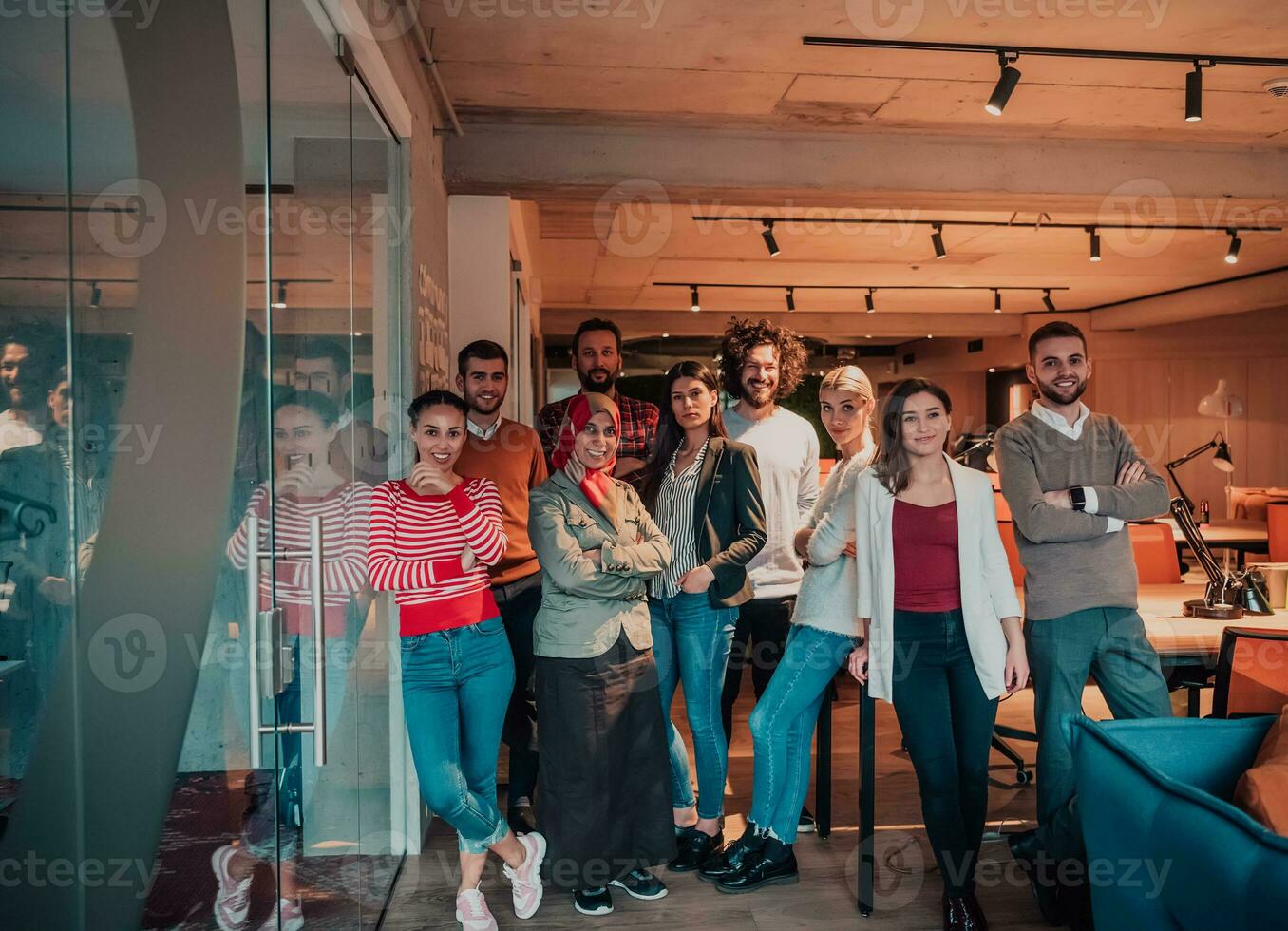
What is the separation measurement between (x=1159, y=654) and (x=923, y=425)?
3.88 ft

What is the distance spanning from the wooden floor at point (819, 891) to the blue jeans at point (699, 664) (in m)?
0.34

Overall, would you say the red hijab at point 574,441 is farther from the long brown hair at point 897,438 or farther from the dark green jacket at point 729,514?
the long brown hair at point 897,438

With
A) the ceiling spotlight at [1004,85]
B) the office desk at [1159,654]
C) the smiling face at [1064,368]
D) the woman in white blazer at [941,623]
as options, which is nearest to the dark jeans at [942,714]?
the woman in white blazer at [941,623]

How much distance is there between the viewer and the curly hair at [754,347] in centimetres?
341

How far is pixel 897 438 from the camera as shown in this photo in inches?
104

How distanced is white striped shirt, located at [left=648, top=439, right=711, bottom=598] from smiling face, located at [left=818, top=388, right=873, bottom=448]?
0.39m

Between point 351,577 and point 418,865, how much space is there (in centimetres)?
123

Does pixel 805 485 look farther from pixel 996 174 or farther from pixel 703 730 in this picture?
pixel 996 174

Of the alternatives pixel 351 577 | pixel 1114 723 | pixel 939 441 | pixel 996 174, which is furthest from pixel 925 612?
pixel 996 174

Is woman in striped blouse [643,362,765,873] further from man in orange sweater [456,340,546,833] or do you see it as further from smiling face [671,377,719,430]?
man in orange sweater [456,340,546,833]

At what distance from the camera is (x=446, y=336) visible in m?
4.28

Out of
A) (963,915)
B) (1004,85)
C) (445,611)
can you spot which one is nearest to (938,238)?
(1004,85)

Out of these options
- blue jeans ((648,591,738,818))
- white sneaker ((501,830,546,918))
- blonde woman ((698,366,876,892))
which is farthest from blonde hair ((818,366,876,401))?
white sneaker ((501,830,546,918))

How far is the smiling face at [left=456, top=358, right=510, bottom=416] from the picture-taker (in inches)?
128
